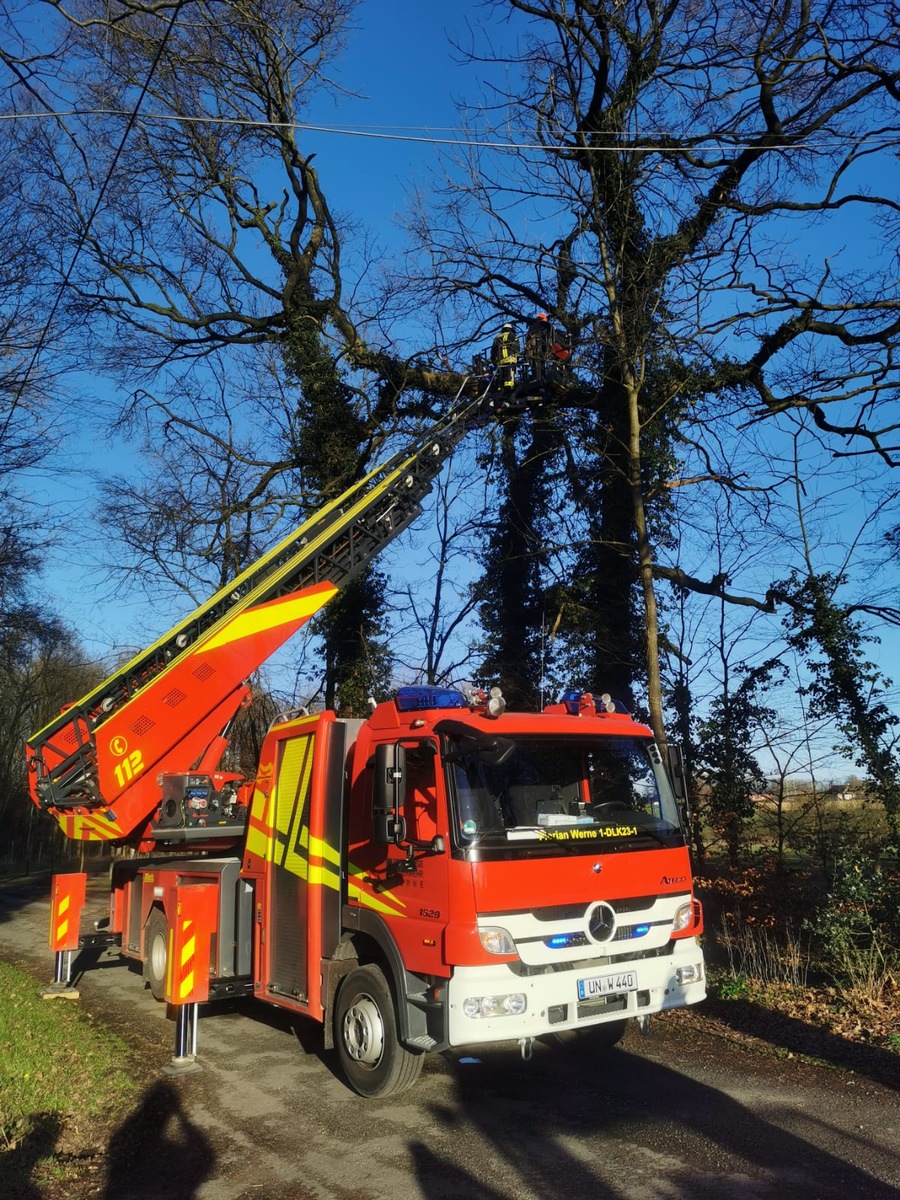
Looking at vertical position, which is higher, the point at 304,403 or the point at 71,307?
the point at 71,307

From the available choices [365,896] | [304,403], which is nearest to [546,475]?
[304,403]

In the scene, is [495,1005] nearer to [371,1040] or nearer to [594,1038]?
[371,1040]

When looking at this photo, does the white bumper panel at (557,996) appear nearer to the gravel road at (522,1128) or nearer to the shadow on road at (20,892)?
the gravel road at (522,1128)

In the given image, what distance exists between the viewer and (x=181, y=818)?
28.7ft

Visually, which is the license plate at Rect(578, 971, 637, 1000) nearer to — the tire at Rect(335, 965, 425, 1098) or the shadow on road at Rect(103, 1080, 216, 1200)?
the tire at Rect(335, 965, 425, 1098)

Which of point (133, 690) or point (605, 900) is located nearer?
point (605, 900)

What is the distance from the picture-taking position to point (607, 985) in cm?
594

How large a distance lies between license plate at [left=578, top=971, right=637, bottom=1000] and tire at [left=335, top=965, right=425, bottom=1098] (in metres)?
1.22

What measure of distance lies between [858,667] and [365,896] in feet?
25.8

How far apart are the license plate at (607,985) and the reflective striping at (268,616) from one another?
16.1ft

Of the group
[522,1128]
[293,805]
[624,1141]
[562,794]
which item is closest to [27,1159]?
[522,1128]

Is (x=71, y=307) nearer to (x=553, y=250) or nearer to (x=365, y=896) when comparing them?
(x=553, y=250)

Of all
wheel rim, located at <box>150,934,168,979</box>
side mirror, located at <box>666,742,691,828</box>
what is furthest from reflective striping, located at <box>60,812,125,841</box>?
side mirror, located at <box>666,742,691,828</box>

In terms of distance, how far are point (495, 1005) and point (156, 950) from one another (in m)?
4.77
